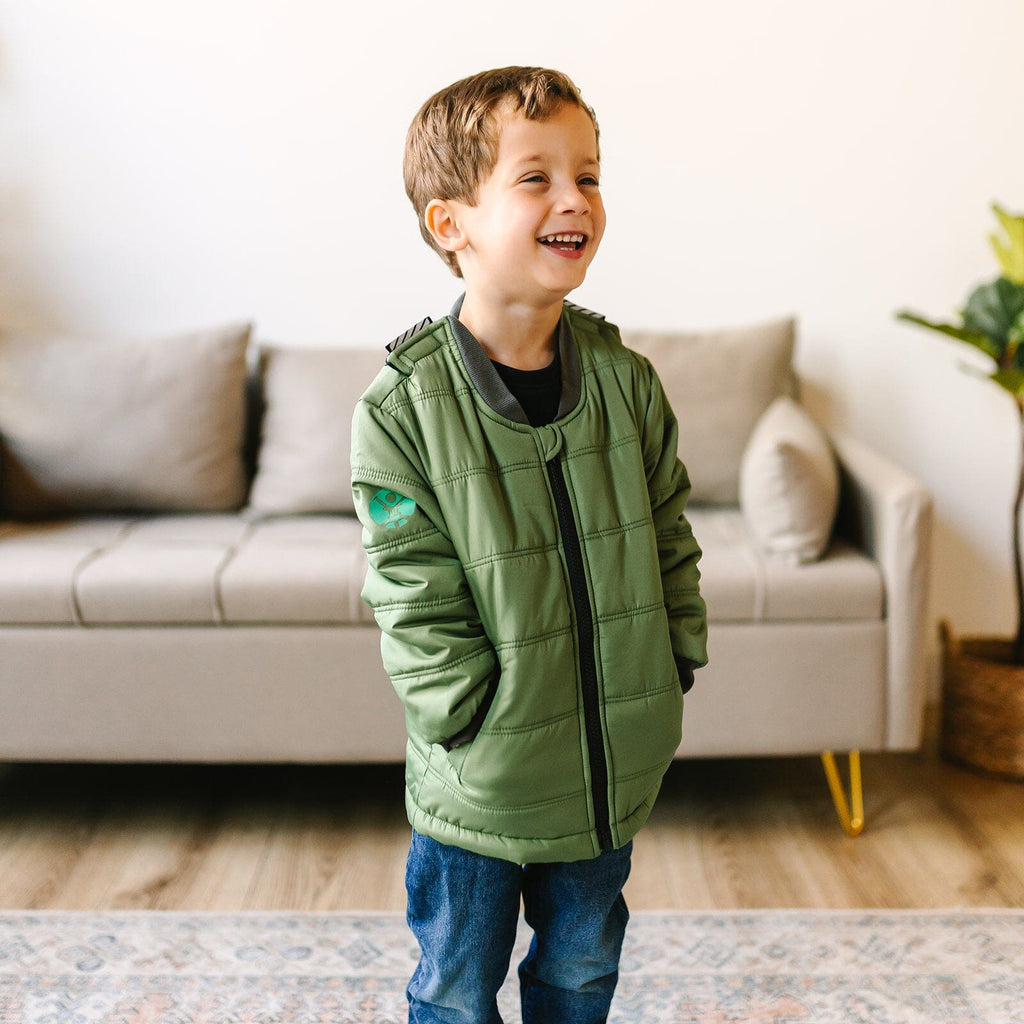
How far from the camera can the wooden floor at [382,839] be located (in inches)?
73.7

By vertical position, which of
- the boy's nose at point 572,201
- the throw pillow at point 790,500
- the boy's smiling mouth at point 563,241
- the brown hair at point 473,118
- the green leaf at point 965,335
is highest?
the brown hair at point 473,118

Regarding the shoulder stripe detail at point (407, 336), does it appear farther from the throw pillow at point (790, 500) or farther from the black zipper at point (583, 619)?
the throw pillow at point (790, 500)

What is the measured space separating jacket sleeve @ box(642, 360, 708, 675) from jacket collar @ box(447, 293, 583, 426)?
10 centimetres

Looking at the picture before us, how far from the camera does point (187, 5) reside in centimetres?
256

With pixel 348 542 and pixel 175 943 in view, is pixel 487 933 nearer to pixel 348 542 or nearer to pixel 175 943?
pixel 175 943

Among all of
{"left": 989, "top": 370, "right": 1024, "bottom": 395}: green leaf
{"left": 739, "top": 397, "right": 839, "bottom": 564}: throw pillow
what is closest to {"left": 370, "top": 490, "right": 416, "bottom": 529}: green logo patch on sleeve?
{"left": 739, "top": 397, "right": 839, "bottom": 564}: throw pillow

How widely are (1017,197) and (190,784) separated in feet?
7.66

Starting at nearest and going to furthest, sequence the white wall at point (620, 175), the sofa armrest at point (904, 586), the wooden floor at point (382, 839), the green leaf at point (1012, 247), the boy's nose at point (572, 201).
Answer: the boy's nose at point (572, 201) < the wooden floor at point (382, 839) < the sofa armrest at point (904, 586) < the green leaf at point (1012, 247) < the white wall at point (620, 175)

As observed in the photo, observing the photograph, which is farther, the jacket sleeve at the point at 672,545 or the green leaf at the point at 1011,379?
the green leaf at the point at 1011,379

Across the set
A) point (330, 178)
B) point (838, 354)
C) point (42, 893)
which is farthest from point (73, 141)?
point (838, 354)

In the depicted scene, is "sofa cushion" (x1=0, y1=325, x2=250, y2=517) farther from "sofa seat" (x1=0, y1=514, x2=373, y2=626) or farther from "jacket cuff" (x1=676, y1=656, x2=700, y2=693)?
"jacket cuff" (x1=676, y1=656, x2=700, y2=693)

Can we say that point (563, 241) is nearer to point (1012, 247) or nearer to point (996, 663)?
point (1012, 247)

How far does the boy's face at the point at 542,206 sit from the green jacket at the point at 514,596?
0.10m

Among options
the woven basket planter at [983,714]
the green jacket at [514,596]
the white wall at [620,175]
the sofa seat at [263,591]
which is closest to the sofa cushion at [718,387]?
the white wall at [620,175]
